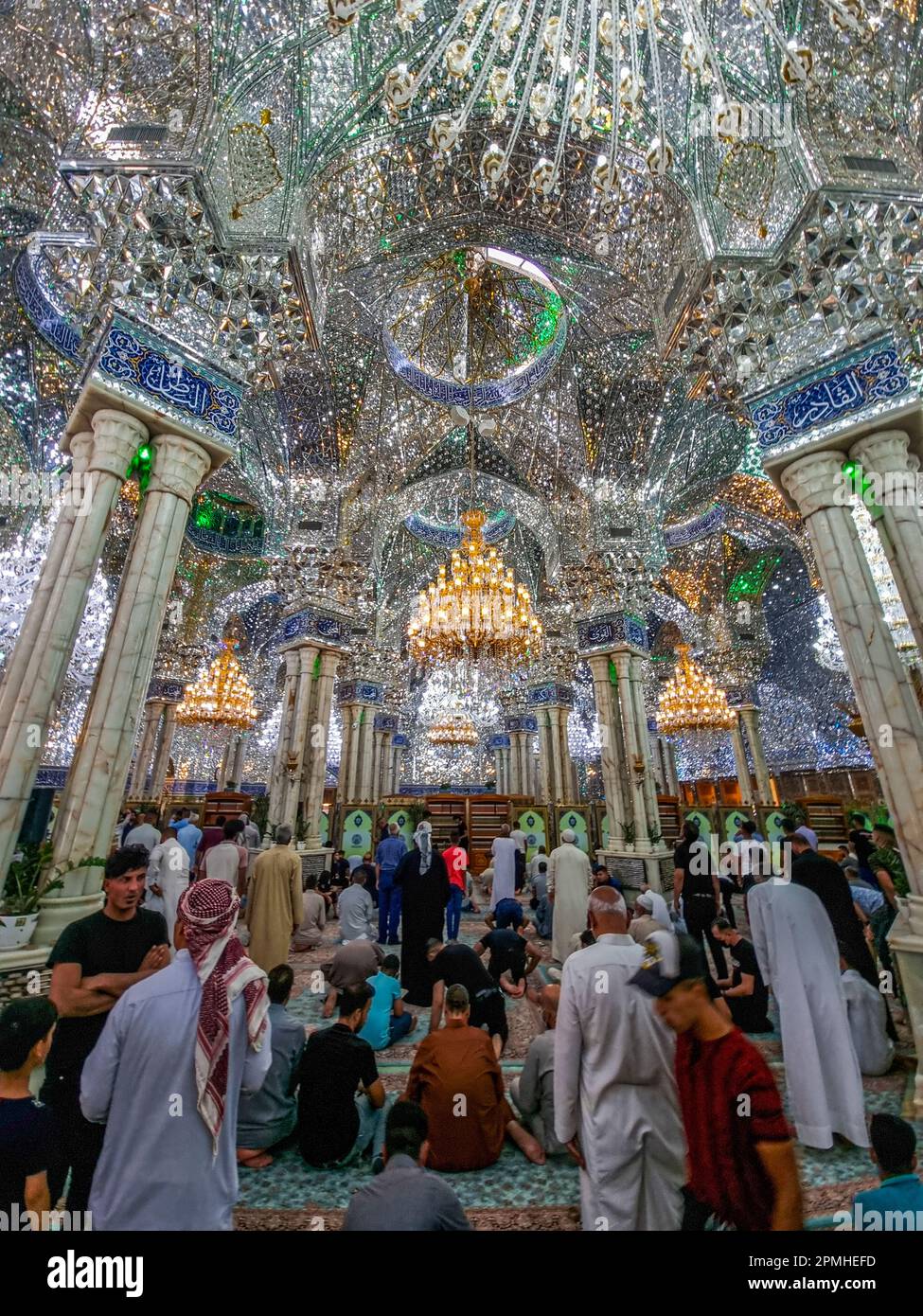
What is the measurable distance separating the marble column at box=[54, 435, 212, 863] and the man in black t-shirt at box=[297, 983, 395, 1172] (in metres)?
1.87

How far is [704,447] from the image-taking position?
941 cm

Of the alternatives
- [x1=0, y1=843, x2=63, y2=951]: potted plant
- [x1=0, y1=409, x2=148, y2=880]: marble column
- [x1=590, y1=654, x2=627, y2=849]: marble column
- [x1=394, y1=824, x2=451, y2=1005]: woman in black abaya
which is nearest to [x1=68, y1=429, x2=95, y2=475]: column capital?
[x1=0, y1=409, x2=148, y2=880]: marble column

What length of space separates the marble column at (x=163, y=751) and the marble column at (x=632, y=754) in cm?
881

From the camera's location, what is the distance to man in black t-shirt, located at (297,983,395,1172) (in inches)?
87.8

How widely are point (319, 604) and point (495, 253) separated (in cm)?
556

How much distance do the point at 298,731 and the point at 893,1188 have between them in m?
7.22

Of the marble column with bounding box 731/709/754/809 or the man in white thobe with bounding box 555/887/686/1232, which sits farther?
the marble column with bounding box 731/709/754/809

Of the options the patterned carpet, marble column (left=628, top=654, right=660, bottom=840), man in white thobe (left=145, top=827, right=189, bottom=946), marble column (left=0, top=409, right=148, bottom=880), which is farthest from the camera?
marble column (left=628, top=654, right=660, bottom=840)

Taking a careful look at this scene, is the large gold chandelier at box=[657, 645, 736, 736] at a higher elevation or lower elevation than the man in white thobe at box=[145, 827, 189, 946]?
higher

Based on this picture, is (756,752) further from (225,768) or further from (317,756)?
(225,768)

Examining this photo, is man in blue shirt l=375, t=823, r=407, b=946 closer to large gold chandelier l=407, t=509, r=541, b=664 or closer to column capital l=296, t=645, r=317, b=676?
column capital l=296, t=645, r=317, b=676

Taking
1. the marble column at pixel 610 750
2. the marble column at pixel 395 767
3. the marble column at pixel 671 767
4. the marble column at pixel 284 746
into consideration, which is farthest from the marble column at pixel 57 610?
the marble column at pixel 671 767

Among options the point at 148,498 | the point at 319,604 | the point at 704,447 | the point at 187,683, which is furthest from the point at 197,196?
the point at 187,683

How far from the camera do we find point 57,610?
11.2ft
